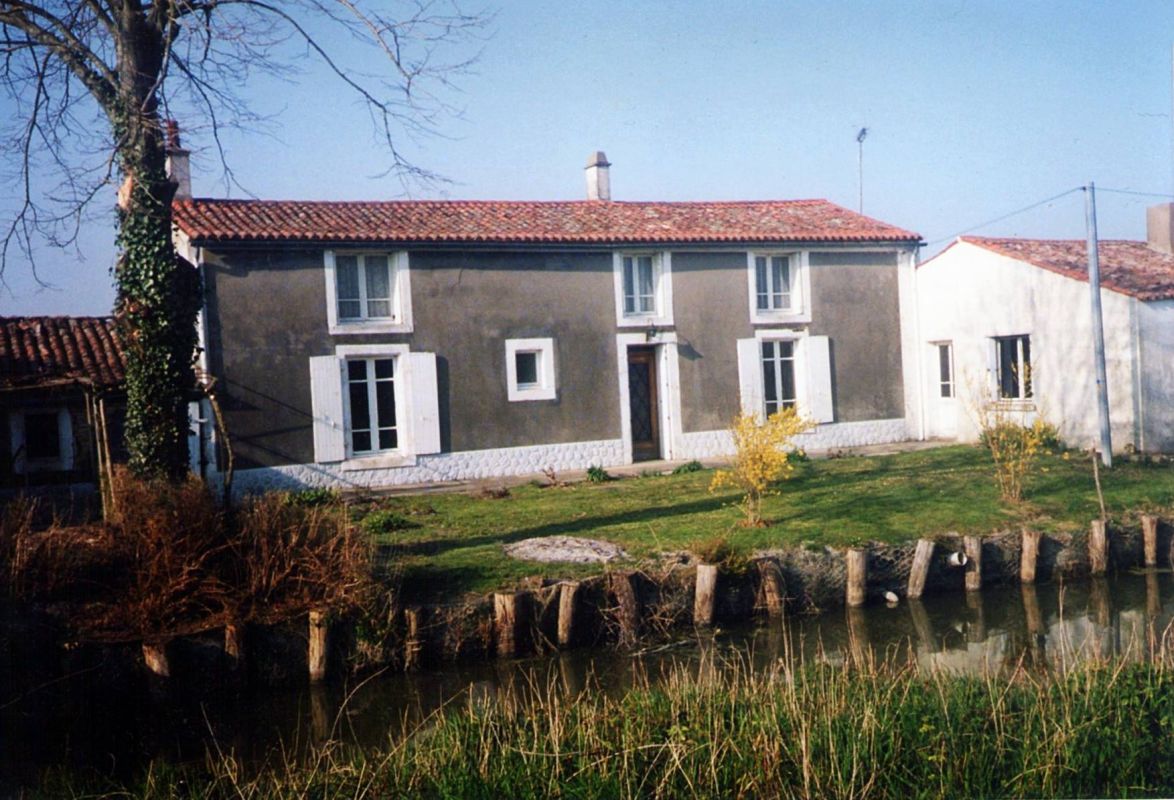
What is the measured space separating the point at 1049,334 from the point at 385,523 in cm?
1291

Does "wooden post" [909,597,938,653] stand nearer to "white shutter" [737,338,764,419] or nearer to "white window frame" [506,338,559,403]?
"white window frame" [506,338,559,403]

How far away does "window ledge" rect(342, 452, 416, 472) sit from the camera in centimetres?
1880

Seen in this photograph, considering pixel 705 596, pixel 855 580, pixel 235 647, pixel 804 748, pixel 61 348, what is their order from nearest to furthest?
pixel 804 748
pixel 235 647
pixel 705 596
pixel 855 580
pixel 61 348

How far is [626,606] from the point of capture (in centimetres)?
1053

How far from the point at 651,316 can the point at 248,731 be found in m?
13.9

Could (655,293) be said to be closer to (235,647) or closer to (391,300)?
(391,300)

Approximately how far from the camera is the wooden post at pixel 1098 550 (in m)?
12.6

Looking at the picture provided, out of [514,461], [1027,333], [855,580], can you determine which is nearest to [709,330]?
[514,461]

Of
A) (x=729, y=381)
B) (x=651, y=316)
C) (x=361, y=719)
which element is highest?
(x=651, y=316)

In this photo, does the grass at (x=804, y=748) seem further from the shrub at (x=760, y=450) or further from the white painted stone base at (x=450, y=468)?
the white painted stone base at (x=450, y=468)

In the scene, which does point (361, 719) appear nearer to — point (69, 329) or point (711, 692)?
point (711, 692)

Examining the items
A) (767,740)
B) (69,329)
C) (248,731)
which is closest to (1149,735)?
(767,740)

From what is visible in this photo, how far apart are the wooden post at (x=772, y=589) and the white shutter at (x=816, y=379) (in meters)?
11.2

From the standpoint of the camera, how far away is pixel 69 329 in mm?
19922
